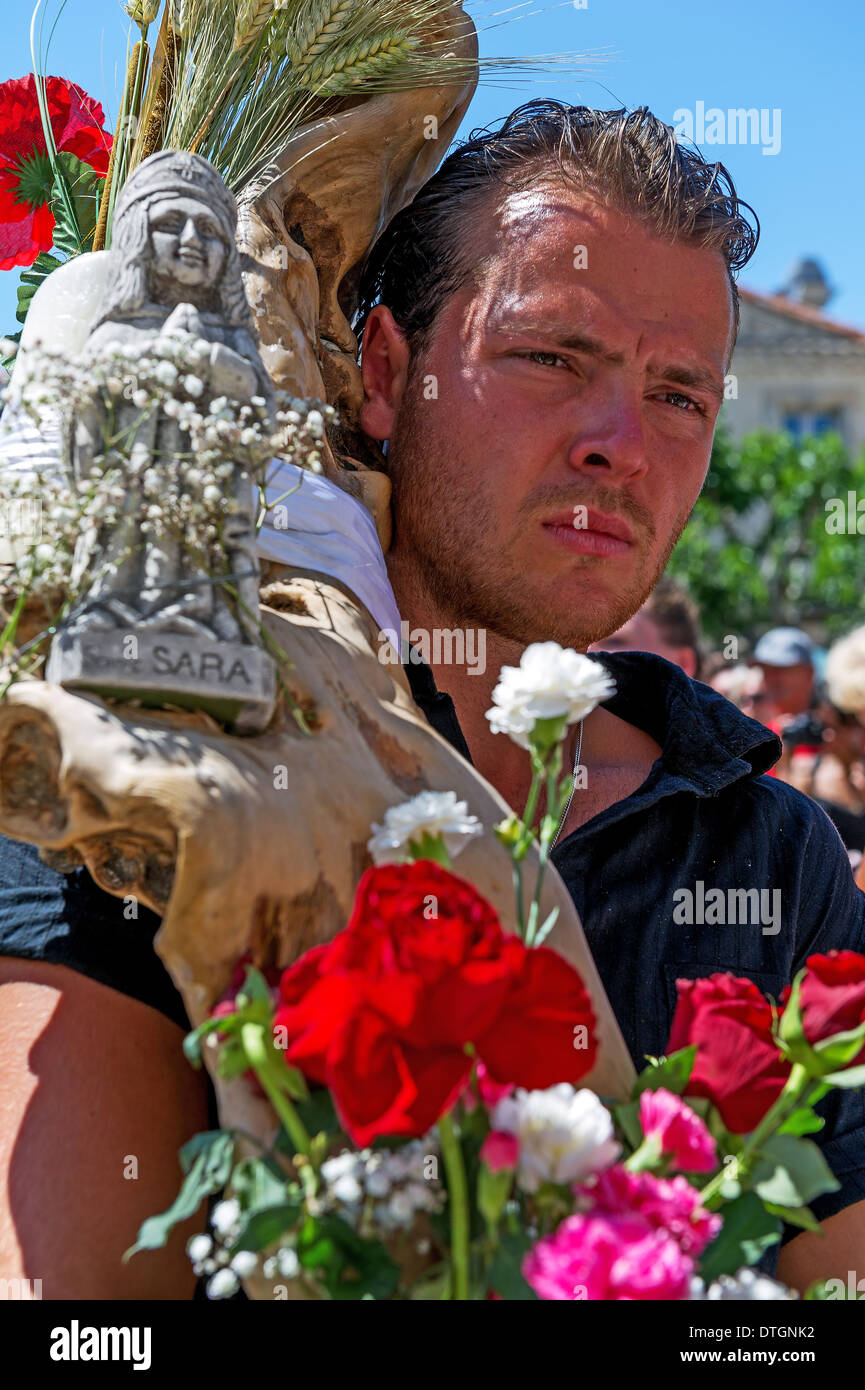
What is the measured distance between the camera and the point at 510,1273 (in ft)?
3.00

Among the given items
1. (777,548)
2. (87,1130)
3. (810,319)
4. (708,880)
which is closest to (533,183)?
(708,880)

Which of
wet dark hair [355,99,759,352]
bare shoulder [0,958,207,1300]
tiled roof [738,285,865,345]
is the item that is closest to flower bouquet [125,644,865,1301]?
bare shoulder [0,958,207,1300]

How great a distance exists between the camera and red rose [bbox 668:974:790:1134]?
3.48 ft

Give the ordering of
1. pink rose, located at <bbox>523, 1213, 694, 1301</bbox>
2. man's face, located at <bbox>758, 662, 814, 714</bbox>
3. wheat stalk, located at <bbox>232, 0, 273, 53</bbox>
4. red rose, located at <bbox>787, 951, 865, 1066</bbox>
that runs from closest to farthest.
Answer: pink rose, located at <bbox>523, 1213, 694, 1301</bbox> → red rose, located at <bbox>787, 951, 865, 1066</bbox> → wheat stalk, located at <bbox>232, 0, 273, 53</bbox> → man's face, located at <bbox>758, 662, 814, 714</bbox>

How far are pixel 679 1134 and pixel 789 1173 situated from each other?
0.10m

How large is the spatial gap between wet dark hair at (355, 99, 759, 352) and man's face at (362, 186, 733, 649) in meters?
0.04

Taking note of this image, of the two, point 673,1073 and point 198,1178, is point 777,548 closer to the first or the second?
point 673,1073

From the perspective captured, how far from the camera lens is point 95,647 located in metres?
1.11

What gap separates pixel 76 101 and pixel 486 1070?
163 cm

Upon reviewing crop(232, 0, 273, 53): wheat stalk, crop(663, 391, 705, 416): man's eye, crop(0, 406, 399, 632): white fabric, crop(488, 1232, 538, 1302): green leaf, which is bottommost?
crop(488, 1232, 538, 1302): green leaf

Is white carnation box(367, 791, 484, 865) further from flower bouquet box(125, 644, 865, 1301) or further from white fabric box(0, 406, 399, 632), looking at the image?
white fabric box(0, 406, 399, 632)

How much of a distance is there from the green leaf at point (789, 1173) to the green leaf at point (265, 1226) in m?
0.38
